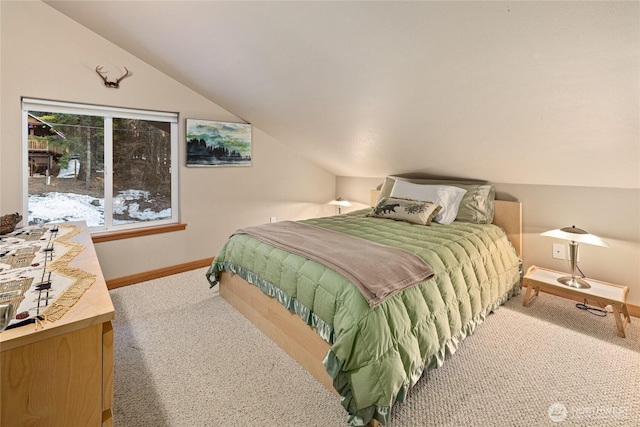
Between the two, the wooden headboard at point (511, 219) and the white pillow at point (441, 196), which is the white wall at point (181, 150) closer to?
the white pillow at point (441, 196)

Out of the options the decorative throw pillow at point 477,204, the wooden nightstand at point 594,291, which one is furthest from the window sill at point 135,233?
the wooden nightstand at point 594,291

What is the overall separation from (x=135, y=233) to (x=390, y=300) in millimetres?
2646

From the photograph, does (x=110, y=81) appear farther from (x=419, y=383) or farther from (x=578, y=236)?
(x=578, y=236)

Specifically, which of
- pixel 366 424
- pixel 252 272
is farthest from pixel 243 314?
pixel 366 424

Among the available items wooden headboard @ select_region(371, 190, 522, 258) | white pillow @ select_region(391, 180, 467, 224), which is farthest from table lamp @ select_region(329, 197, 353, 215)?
wooden headboard @ select_region(371, 190, 522, 258)

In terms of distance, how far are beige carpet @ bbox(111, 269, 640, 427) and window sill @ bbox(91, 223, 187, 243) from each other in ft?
2.75

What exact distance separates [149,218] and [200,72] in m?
1.59

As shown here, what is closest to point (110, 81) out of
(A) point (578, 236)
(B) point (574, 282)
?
(A) point (578, 236)

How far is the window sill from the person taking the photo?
2848mm

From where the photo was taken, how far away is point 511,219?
289 cm

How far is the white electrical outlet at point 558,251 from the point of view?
Result: 109 inches

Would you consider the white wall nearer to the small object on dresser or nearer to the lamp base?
the small object on dresser

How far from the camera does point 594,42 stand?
137 centimetres

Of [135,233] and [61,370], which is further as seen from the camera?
[135,233]
